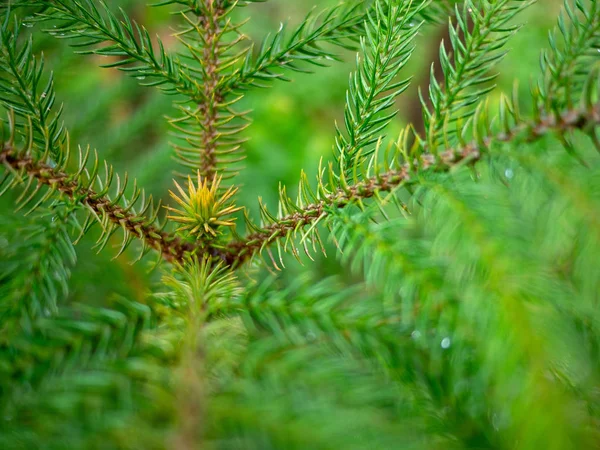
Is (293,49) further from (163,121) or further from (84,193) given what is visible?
(163,121)

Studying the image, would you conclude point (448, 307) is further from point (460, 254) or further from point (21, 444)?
point (21, 444)

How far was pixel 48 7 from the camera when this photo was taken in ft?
1.32

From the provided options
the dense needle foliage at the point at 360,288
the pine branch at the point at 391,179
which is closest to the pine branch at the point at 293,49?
the dense needle foliage at the point at 360,288

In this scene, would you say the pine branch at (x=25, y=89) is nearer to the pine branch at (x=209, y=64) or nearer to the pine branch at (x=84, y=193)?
the pine branch at (x=84, y=193)

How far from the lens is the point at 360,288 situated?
39 cm

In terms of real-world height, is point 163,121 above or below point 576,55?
above

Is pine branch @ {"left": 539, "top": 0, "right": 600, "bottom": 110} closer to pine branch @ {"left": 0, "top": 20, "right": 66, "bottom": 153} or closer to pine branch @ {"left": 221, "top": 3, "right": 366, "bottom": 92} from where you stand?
pine branch @ {"left": 221, "top": 3, "right": 366, "bottom": 92}

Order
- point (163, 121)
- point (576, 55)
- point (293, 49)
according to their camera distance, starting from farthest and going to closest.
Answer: point (163, 121)
point (293, 49)
point (576, 55)

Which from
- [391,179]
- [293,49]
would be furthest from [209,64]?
[391,179]

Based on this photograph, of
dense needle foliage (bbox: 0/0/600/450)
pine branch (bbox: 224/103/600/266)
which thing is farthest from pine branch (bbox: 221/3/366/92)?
pine branch (bbox: 224/103/600/266)

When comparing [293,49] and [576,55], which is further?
[293,49]

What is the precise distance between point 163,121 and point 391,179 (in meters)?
0.75

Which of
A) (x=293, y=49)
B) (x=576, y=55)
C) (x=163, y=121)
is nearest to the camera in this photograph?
(x=576, y=55)

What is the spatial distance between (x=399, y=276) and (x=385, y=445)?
0.11m
